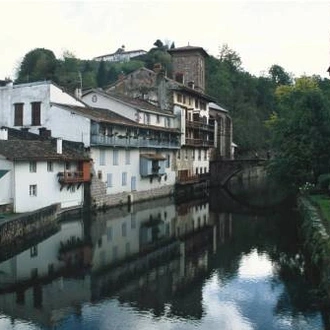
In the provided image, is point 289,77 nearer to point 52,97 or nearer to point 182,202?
point 182,202

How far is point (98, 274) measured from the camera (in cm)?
2625

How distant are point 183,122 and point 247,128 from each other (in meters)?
41.1

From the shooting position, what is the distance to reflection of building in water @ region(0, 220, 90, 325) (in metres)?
20.4

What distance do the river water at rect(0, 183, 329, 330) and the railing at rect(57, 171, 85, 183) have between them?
3.24 m

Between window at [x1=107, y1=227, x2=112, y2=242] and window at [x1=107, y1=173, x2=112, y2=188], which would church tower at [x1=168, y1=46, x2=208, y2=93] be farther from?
window at [x1=107, y1=227, x2=112, y2=242]

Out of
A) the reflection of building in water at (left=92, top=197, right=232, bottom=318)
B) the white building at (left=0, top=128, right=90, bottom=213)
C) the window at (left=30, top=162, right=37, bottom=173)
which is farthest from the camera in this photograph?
the window at (left=30, top=162, right=37, bottom=173)

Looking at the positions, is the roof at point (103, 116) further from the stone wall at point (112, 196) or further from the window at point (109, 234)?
the window at point (109, 234)

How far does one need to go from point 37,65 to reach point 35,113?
65213 mm

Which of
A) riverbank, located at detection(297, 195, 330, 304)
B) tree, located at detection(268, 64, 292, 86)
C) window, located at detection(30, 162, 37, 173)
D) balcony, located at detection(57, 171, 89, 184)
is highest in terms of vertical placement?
tree, located at detection(268, 64, 292, 86)

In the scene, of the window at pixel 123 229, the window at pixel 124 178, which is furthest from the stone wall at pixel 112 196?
the window at pixel 123 229

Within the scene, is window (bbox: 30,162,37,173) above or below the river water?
above

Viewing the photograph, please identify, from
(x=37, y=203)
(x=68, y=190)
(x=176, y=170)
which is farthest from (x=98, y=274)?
(x=176, y=170)

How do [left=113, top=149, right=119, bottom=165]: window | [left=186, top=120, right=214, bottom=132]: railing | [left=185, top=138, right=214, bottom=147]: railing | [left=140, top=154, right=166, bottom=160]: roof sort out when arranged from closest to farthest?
[left=113, top=149, right=119, bottom=165]: window < [left=140, top=154, right=166, bottom=160]: roof < [left=185, top=138, right=214, bottom=147]: railing < [left=186, top=120, right=214, bottom=132]: railing

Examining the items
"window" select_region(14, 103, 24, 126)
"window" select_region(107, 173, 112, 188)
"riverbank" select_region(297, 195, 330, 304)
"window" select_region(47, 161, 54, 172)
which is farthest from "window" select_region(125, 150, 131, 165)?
"riverbank" select_region(297, 195, 330, 304)
